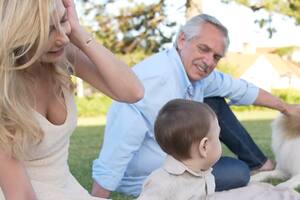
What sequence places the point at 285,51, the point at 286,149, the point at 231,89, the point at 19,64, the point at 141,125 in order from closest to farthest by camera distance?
the point at 19,64 → the point at 141,125 → the point at 231,89 → the point at 286,149 → the point at 285,51

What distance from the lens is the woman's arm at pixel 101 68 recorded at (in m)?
1.92

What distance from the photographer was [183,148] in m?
2.27

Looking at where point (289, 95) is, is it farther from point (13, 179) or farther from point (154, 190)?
point (13, 179)

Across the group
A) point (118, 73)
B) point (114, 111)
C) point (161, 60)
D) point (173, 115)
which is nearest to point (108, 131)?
point (114, 111)

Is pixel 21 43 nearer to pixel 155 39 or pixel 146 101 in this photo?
pixel 146 101

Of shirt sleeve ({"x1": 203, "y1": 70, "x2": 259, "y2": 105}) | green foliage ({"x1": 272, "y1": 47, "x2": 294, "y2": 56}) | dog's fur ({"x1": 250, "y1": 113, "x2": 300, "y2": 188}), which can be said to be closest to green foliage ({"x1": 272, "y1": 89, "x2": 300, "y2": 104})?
dog's fur ({"x1": 250, "y1": 113, "x2": 300, "y2": 188})

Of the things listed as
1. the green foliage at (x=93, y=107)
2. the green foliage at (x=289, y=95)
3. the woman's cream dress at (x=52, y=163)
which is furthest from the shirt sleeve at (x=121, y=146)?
the green foliage at (x=289, y=95)

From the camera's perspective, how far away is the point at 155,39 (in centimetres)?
1648

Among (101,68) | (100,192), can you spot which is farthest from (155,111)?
(101,68)

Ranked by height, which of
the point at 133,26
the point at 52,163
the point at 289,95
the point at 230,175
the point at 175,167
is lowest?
the point at 289,95

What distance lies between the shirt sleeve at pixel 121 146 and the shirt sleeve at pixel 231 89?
32.1 inches

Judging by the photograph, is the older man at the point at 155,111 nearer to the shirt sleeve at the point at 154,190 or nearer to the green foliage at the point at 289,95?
the shirt sleeve at the point at 154,190

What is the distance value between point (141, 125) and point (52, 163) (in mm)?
1182

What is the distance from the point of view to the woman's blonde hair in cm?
159
